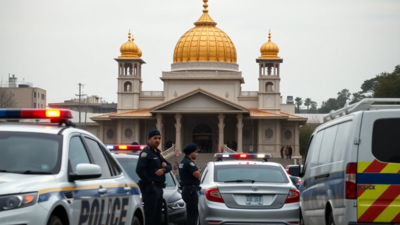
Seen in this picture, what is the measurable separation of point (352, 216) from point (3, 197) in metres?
4.40

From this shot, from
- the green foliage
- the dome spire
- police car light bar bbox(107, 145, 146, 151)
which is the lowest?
the green foliage

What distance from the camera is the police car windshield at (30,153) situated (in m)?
7.46

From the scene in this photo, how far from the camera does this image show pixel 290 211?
1289 cm

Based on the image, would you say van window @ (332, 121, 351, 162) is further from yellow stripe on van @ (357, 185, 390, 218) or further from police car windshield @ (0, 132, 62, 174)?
police car windshield @ (0, 132, 62, 174)

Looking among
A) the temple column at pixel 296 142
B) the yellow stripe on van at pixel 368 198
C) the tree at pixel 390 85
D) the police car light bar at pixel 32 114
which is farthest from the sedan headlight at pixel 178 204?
the tree at pixel 390 85

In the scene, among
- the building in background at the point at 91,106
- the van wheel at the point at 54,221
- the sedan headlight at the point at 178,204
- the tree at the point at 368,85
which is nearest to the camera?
the van wheel at the point at 54,221

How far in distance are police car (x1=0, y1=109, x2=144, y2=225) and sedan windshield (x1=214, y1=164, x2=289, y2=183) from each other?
4.46 m

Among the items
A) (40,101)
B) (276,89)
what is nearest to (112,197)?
(276,89)

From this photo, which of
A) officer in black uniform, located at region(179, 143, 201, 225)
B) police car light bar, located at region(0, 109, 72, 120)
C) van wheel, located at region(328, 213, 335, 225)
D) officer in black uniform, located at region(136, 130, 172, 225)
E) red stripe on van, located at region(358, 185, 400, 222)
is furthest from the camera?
officer in black uniform, located at region(179, 143, 201, 225)

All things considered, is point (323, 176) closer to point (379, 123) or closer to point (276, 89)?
point (379, 123)

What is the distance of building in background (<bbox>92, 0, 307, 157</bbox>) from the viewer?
6825cm

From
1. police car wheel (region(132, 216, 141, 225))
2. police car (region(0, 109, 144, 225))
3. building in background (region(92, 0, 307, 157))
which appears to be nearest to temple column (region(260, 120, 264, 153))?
building in background (region(92, 0, 307, 157))

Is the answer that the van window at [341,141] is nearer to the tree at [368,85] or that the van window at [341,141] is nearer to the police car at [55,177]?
the police car at [55,177]

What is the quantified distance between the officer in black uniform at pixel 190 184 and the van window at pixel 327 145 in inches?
86.8
